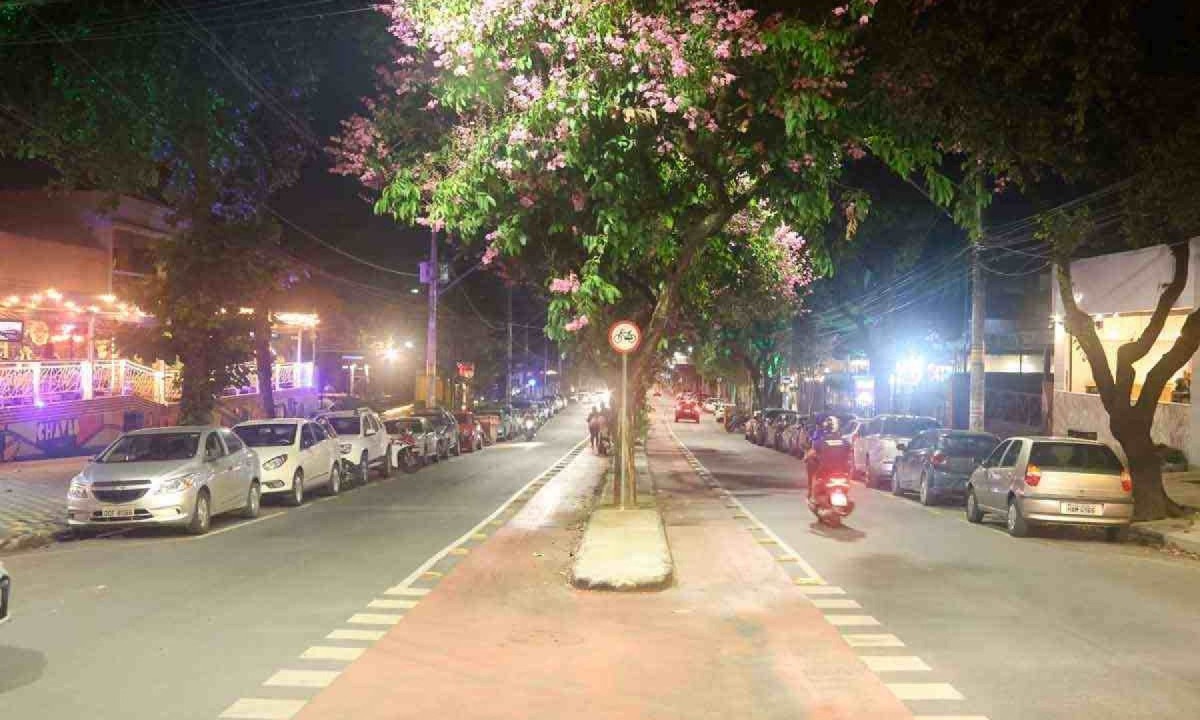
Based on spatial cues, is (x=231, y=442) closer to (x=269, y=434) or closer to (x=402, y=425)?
(x=269, y=434)

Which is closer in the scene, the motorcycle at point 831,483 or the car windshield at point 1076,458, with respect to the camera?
the car windshield at point 1076,458

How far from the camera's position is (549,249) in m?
20.2

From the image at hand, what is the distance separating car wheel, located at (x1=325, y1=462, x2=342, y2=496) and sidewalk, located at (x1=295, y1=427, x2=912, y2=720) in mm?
10180

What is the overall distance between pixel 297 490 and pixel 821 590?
12498mm

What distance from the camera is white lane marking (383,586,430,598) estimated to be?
1152 centimetres

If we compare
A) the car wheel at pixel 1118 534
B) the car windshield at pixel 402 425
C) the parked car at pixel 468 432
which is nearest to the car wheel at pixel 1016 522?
the car wheel at pixel 1118 534

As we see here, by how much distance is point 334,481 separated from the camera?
2377 cm

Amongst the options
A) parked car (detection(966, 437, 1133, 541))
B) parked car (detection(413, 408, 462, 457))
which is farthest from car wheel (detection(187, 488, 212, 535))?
parked car (detection(413, 408, 462, 457))

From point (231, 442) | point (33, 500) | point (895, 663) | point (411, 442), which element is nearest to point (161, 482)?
point (231, 442)

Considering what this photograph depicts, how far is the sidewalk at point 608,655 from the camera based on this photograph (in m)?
7.37

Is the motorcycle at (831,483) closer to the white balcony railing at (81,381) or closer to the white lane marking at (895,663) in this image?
the white lane marking at (895,663)

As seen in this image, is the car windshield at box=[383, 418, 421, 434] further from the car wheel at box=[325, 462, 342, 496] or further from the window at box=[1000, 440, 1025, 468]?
the window at box=[1000, 440, 1025, 468]

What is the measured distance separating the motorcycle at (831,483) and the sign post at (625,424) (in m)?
3.12

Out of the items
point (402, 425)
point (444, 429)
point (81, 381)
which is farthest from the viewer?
point (444, 429)
